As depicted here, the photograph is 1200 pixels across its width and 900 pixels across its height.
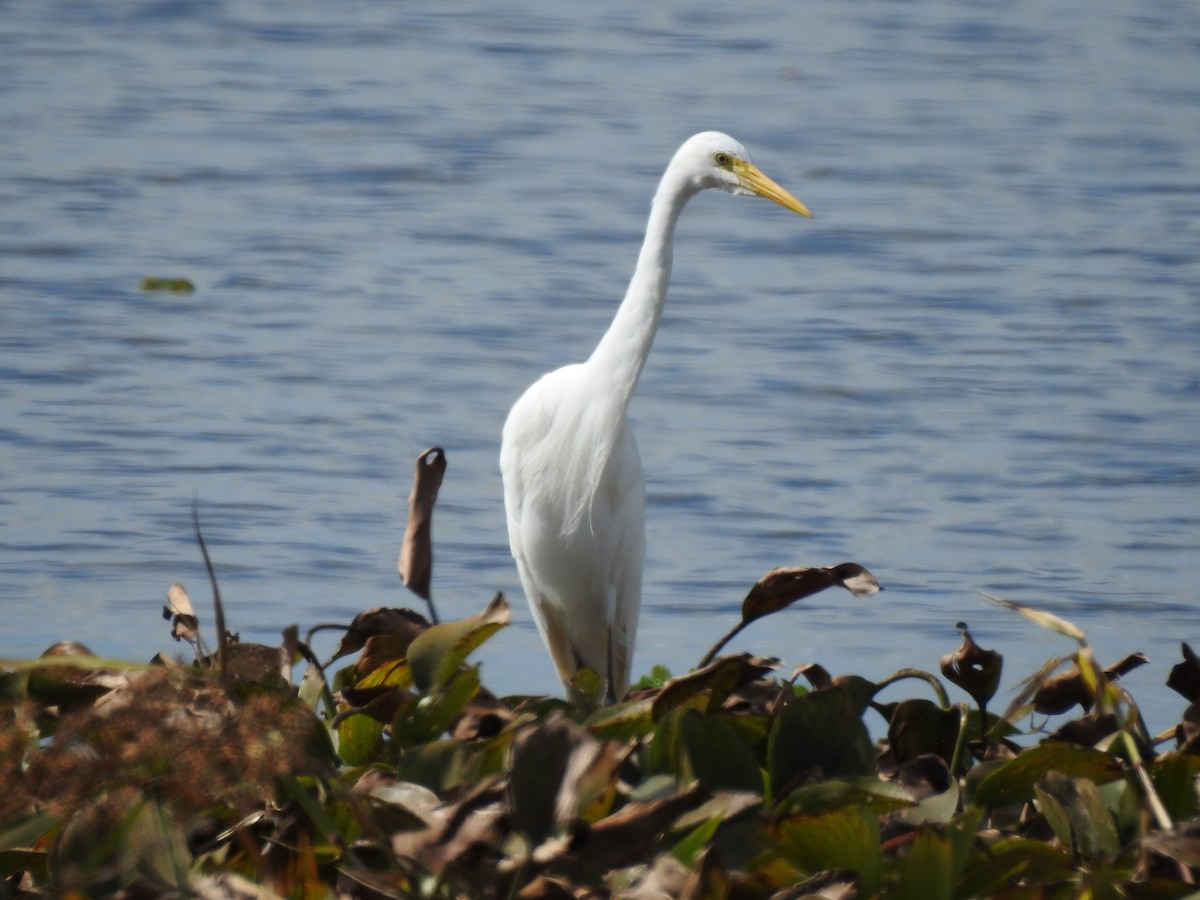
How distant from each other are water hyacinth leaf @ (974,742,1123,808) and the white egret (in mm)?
1971

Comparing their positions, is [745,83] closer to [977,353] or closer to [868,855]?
[977,353]

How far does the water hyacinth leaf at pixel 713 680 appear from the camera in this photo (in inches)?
69.6

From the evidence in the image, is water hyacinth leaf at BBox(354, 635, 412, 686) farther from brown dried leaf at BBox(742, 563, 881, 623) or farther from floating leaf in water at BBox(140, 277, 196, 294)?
floating leaf in water at BBox(140, 277, 196, 294)

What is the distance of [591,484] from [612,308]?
11.6ft

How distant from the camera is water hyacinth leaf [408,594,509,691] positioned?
5.87 ft

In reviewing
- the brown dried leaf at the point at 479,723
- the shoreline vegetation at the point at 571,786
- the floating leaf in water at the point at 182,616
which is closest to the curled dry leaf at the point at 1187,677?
the shoreline vegetation at the point at 571,786

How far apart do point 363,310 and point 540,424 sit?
141 inches

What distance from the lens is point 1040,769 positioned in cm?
171

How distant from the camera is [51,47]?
11383 mm

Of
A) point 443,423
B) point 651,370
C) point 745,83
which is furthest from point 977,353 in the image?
point 745,83

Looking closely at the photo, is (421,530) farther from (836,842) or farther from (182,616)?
(836,842)

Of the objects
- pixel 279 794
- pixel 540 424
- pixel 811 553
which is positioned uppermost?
pixel 279 794

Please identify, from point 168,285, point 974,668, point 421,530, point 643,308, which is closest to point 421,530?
point 421,530

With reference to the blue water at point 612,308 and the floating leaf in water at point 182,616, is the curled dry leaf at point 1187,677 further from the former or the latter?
the blue water at point 612,308
